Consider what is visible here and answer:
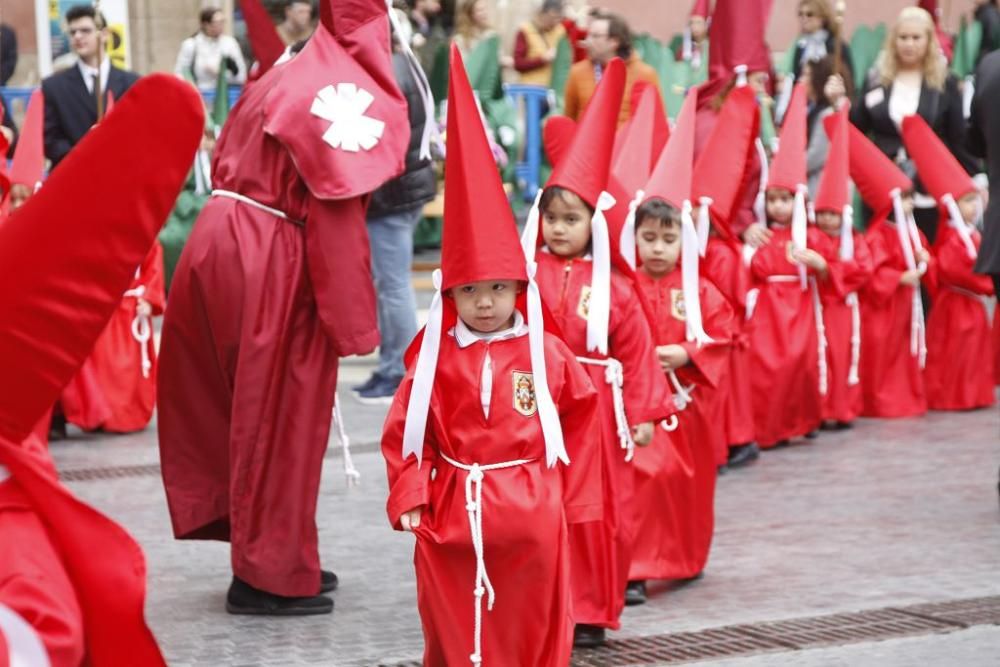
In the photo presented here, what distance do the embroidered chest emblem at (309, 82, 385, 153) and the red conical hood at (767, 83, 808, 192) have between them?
395 centimetres

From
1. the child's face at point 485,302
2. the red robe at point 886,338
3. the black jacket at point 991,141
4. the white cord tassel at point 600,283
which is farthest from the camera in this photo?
the red robe at point 886,338

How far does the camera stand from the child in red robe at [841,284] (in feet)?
32.4

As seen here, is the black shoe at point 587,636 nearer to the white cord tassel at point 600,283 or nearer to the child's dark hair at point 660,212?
the white cord tassel at point 600,283

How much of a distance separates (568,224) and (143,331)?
4.49 metres

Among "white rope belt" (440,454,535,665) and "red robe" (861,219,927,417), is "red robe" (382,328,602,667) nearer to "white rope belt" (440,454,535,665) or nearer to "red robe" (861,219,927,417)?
"white rope belt" (440,454,535,665)

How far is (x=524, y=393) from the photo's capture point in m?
4.83

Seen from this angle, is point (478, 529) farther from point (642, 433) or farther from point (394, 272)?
point (394, 272)

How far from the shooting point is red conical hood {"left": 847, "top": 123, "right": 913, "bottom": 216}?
1028cm

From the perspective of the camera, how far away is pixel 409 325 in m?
10.3

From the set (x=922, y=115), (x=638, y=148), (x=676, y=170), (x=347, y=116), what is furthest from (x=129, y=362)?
(x=922, y=115)

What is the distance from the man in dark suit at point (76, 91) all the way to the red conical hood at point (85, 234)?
25.4 ft

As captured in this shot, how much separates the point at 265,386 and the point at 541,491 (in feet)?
4.88

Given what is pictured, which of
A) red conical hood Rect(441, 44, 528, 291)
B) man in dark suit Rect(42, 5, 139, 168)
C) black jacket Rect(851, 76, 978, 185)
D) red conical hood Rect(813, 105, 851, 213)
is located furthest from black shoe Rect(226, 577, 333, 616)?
black jacket Rect(851, 76, 978, 185)

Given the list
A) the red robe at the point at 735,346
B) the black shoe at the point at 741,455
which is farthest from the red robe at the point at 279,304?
the black shoe at the point at 741,455
